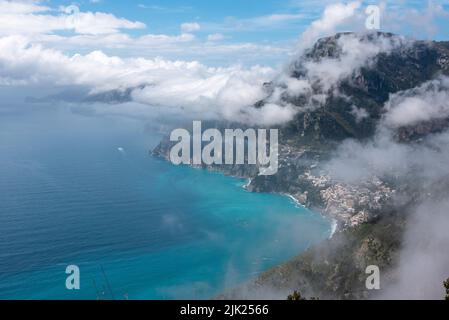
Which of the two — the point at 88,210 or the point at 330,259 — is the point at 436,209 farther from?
the point at 88,210

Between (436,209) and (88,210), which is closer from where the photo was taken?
(436,209)

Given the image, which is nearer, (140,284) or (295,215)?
(140,284)

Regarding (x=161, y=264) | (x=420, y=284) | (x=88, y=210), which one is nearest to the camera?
(x=420, y=284)

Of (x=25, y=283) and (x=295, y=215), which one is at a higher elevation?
(x=295, y=215)
